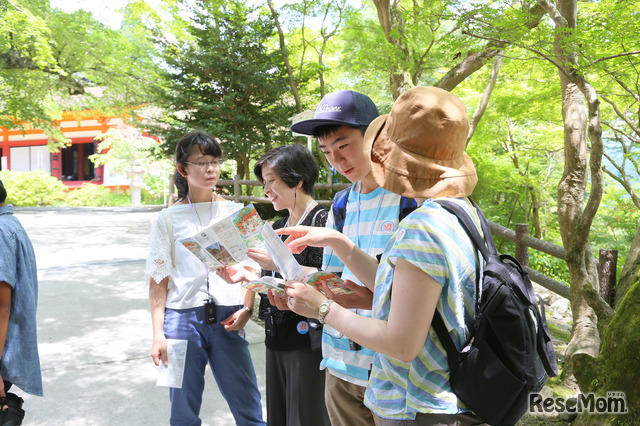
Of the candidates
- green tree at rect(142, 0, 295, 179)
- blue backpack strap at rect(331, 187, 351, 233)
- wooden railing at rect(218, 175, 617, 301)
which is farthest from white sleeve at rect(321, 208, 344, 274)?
green tree at rect(142, 0, 295, 179)

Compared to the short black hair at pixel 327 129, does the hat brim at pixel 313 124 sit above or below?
above

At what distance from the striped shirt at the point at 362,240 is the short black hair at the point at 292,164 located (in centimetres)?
43

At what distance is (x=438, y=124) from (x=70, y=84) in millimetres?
14657

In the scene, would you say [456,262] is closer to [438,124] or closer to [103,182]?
[438,124]

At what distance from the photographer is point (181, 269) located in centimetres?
223

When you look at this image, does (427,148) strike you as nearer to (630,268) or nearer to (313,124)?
(313,124)

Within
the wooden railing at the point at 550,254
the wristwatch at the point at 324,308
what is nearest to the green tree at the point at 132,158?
the wooden railing at the point at 550,254

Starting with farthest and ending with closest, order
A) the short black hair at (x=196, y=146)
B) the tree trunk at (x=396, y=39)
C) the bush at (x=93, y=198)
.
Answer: the bush at (x=93, y=198) < the tree trunk at (x=396, y=39) < the short black hair at (x=196, y=146)

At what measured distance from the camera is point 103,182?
23.4 metres

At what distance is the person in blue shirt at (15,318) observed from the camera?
1933 millimetres

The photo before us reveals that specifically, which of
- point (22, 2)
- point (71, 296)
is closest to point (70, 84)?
point (22, 2)

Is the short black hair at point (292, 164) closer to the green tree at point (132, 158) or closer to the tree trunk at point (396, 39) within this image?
the tree trunk at point (396, 39)

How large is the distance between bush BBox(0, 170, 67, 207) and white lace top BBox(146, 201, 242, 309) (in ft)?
64.0

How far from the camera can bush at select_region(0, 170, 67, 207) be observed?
728 inches
